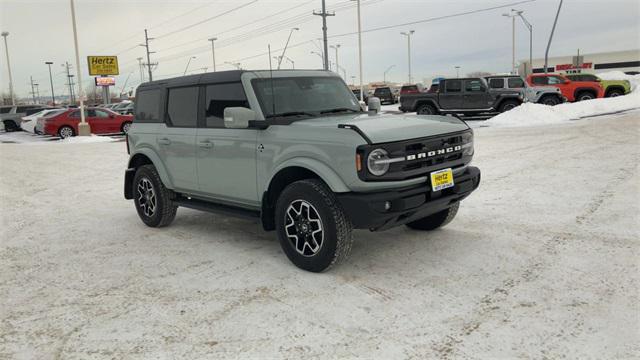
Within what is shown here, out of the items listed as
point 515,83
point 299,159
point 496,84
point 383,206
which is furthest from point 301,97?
point 515,83

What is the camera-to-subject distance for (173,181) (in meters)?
6.25

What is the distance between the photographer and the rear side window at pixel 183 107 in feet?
19.5

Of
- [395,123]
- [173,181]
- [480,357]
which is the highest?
[395,123]

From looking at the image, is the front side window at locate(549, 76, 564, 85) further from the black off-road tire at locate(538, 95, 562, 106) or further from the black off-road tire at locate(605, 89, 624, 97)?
the black off-road tire at locate(605, 89, 624, 97)

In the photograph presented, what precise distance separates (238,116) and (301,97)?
85 cm

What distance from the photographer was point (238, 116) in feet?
16.0

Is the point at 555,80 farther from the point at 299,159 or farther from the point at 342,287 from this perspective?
the point at 342,287

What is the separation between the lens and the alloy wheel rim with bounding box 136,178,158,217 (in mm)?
6578

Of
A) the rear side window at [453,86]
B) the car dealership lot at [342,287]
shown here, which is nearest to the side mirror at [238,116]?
the car dealership lot at [342,287]

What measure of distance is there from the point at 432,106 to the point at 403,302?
1940cm

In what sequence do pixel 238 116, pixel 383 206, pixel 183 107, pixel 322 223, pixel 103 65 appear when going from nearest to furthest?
pixel 383 206, pixel 322 223, pixel 238 116, pixel 183 107, pixel 103 65

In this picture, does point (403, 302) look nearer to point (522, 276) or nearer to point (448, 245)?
point (522, 276)

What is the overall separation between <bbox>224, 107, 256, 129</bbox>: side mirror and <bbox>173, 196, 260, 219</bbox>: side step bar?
920 millimetres

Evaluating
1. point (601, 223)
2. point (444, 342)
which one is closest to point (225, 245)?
point (444, 342)
